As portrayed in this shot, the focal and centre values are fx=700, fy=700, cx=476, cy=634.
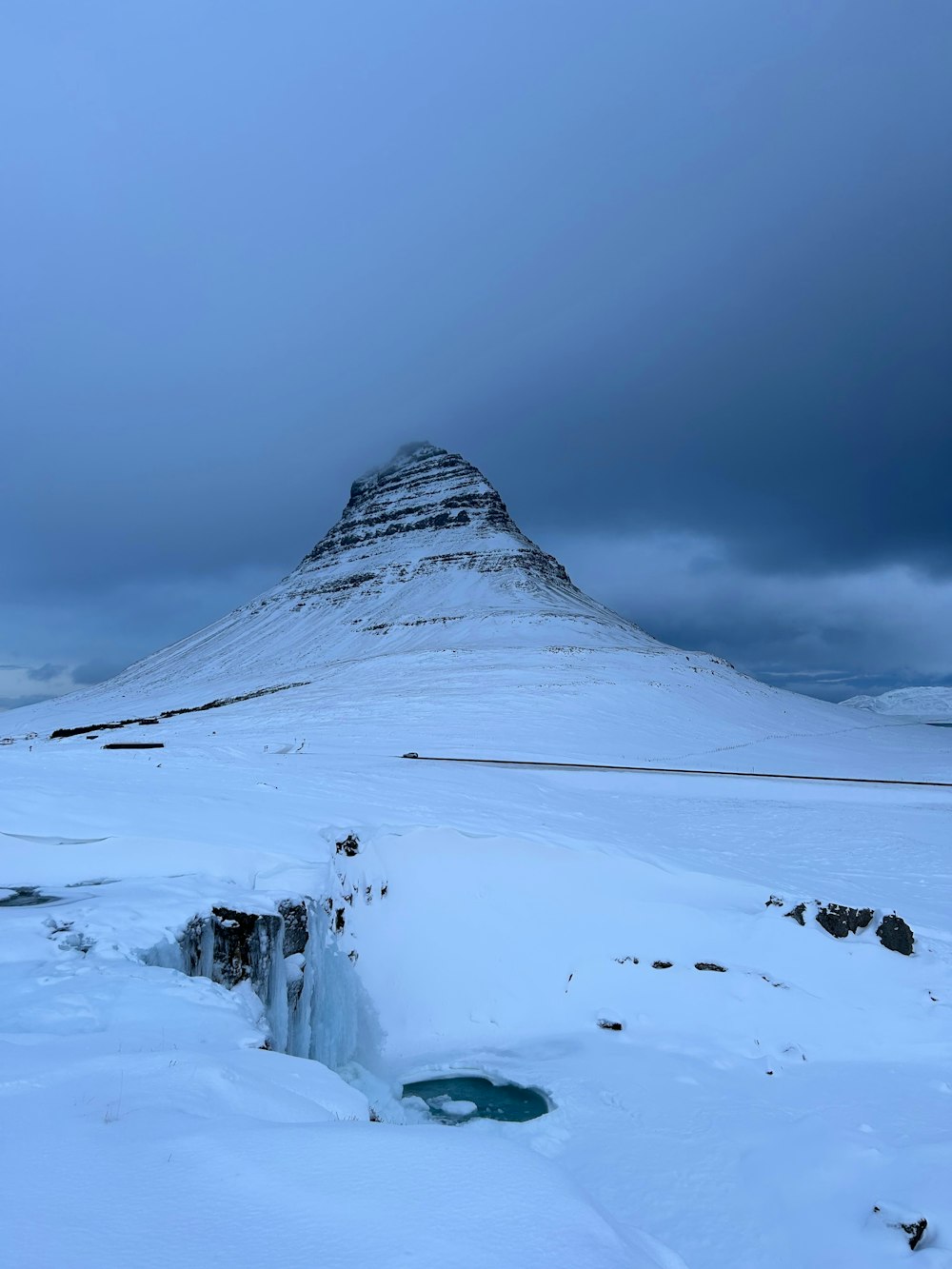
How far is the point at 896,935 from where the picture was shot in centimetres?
1129

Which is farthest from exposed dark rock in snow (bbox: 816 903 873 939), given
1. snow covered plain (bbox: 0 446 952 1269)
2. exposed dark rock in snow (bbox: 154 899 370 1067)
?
exposed dark rock in snow (bbox: 154 899 370 1067)

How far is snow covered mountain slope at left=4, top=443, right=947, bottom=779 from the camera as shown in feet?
112

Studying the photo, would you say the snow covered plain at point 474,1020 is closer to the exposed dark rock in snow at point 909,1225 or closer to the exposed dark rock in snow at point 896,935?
the exposed dark rock in snow at point 909,1225

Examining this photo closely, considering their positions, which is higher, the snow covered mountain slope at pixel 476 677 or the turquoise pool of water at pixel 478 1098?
the snow covered mountain slope at pixel 476 677

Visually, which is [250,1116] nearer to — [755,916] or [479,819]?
[755,916]

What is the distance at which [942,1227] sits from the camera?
19.3 feet

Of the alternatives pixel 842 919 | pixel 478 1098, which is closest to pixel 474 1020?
pixel 478 1098

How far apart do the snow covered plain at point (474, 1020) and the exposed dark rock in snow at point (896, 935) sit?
0.62ft

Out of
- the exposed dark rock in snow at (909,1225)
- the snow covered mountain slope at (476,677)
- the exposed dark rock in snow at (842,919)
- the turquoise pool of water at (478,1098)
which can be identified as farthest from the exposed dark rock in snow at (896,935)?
the snow covered mountain slope at (476,677)

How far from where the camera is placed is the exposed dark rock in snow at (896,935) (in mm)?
11188

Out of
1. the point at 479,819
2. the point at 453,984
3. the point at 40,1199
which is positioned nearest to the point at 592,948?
the point at 453,984

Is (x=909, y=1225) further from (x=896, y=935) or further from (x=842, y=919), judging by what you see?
(x=842, y=919)

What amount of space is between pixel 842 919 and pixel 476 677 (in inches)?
1401

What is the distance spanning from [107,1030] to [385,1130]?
8.37 ft
